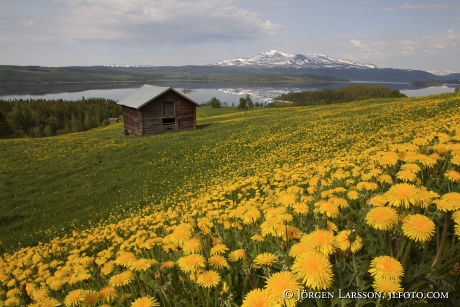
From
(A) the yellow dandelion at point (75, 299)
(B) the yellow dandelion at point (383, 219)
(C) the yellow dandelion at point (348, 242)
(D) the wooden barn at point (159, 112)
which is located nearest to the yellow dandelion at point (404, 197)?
(B) the yellow dandelion at point (383, 219)

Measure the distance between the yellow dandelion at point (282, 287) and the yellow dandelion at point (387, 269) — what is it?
0.47 metres

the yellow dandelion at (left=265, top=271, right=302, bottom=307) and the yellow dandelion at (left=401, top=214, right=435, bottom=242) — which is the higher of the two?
the yellow dandelion at (left=401, top=214, right=435, bottom=242)

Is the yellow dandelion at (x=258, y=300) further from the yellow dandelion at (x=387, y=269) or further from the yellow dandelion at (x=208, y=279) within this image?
the yellow dandelion at (x=387, y=269)

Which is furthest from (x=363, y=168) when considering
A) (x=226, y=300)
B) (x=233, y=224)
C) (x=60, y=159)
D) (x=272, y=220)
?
(x=60, y=159)

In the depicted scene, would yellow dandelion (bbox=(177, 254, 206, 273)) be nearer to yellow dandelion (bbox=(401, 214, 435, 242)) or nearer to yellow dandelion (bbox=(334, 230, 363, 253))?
yellow dandelion (bbox=(334, 230, 363, 253))

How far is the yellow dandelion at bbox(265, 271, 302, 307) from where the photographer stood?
1686mm

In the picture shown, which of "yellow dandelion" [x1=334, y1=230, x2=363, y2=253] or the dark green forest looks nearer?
"yellow dandelion" [x1=334, y1=230, x2=363, y2=253]

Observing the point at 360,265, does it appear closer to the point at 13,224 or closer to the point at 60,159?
the point at 13,224

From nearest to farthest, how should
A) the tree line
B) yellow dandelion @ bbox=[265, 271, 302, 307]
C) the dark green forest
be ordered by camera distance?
yellow dandelion @ bbox=[265, 271, 302, 307]
the tree line
the dark green forest

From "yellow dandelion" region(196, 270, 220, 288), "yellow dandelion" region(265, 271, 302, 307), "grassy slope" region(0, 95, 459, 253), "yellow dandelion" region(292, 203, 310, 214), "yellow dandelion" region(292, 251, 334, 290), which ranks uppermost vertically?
"yellow dandelion" region(292, 251, 334, 290)

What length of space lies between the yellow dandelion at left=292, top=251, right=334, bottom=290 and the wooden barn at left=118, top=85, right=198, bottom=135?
35408 millimetres

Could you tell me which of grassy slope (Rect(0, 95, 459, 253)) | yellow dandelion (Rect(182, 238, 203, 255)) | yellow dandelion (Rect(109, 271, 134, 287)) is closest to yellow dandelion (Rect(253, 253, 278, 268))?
yellow dandelion (Rect(182, 238, 203, 255))

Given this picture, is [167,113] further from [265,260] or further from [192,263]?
[265,260]

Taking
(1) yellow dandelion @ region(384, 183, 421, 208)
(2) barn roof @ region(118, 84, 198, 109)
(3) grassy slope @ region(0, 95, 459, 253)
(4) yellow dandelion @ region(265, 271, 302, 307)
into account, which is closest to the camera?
(4) yellow dandelion @ region(265, 271, 302, 307)
